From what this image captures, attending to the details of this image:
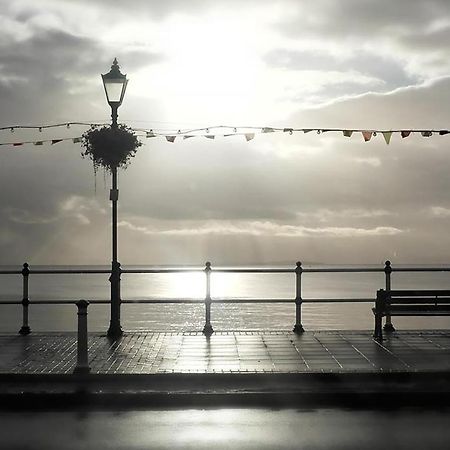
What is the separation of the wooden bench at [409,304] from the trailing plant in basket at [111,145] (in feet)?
18.6

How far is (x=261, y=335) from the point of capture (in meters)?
14.9

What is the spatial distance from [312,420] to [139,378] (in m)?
2.72

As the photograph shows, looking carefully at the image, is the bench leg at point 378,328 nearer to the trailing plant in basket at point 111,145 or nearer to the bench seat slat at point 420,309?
the bench seat slat at point 420,309

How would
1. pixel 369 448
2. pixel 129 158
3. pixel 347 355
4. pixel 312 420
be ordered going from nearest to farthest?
pixel 369 448 < pixel 312 420 < pixel 347 355 < pixel 129 158

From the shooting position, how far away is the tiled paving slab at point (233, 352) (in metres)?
11.1

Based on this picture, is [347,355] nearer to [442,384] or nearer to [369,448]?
[442,384]

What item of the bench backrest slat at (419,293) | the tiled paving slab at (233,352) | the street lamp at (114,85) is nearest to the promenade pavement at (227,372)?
the tiled paving slab at (233,352)

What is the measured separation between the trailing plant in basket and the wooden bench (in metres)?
5.67

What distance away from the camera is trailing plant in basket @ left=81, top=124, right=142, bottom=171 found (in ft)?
50.8

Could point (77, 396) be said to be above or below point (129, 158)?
below

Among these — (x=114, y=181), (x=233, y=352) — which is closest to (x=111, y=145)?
(x=114, y=181)

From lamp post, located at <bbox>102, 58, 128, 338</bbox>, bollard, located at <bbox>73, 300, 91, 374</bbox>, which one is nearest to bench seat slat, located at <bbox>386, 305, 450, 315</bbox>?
lamp post, located at <bbox>102, 58, 128, 338</bbox>

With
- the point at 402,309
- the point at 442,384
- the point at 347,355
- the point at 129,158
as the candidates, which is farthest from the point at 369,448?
the point at 129,158

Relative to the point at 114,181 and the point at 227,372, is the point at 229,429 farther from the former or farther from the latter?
the point at 114,181
